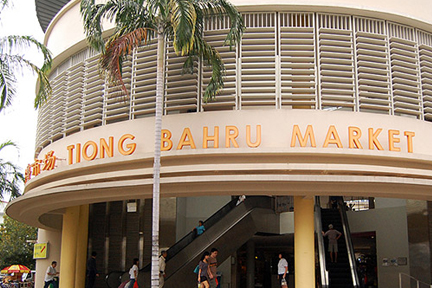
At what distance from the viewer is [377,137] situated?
51.8 feet

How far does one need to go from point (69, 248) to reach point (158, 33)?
895cm

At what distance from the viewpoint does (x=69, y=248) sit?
781 inches

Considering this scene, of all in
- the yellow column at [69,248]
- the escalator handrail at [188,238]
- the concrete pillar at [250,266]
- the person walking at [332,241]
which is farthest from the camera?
the concrete pillar at [250,266]

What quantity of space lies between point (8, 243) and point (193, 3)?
119 feet

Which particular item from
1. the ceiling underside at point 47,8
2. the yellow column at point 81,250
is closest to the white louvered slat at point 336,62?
the yellow column at point 81,250

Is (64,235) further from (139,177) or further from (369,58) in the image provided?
(369,58)

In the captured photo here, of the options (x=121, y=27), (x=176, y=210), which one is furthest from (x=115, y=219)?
(x=121, y=27)

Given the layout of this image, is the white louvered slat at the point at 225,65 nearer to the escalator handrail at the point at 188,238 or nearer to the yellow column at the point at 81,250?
the escalator handrail at the point at 188,238

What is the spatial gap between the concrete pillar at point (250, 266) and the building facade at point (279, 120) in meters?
10.7

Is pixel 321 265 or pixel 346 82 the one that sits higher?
pixel 346 82

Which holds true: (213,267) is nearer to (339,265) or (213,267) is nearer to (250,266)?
(339,265)

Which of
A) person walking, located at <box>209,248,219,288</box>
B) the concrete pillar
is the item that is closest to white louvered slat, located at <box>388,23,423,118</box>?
person walking, located at <box>209,248,219,288</box>

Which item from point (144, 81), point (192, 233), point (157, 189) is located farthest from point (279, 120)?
point (192, 233)

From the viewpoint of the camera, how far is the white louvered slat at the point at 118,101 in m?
17.5
